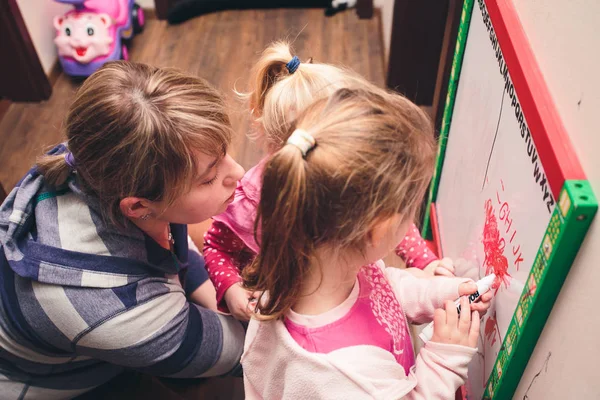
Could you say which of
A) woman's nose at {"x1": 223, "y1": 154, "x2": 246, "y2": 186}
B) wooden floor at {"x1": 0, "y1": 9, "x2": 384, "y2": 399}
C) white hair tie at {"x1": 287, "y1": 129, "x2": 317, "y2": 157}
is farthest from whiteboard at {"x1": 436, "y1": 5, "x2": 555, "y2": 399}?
wooden floor at {"x1": 0, "y1": 9, "x2": 384, "y2": 399}

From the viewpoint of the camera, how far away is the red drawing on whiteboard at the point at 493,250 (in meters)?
0.80

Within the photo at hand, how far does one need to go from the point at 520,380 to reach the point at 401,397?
0.18 metres

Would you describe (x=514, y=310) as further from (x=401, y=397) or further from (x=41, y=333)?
(x=41, y=333)

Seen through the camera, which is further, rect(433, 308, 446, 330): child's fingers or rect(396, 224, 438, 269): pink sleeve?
rect(396, 224, 438, 269): pink sleeve

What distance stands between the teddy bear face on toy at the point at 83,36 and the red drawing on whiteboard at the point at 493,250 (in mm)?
1885

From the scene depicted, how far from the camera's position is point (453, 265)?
3.48 feet

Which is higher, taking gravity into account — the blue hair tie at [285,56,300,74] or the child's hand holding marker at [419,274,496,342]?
the blue hair tie at [285,56,300,74]

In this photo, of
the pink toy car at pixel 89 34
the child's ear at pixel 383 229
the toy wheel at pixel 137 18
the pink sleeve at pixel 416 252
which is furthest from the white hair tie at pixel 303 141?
the toy wheel at pixel 137 18

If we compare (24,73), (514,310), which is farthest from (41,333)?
(24,73)

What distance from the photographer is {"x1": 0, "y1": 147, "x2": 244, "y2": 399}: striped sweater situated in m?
0.88

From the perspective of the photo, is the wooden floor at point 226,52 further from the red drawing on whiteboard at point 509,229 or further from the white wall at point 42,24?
the red drawing on whiteboard at point 509,229

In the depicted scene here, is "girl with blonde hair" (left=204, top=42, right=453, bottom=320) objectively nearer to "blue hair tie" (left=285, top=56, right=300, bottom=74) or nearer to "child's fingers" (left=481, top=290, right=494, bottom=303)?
"blue hair tie" (left=285, top=56, right=300, bottom=74)

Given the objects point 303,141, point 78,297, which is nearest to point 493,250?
point 303,141

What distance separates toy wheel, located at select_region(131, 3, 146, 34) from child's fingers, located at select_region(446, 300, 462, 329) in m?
2.25
